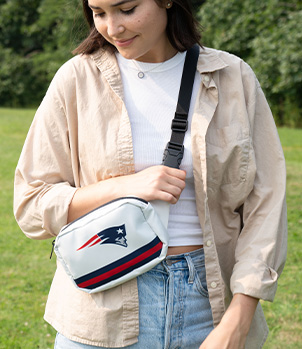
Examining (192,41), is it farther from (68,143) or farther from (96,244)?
(96,244)

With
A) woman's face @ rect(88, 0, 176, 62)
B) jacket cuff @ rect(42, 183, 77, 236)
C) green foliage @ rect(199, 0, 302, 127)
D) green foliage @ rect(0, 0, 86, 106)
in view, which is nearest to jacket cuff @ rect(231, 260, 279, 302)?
jacket cuff @ rect(42, 183, 77, 236)

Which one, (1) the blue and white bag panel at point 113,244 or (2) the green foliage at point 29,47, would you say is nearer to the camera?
(1) the blue and white bag panel at point 113,244

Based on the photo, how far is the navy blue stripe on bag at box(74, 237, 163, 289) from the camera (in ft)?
5.83

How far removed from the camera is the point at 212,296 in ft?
6.24

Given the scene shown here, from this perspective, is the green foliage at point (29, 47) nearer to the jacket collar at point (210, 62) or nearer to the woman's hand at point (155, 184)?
the jacket collar at point (210, 62)

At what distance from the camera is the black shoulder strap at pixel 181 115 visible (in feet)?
6.05

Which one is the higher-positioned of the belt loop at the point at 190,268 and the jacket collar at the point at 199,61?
the jacket collar at the point at 199,61

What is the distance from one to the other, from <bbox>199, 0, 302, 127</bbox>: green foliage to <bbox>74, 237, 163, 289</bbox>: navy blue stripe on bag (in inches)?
643

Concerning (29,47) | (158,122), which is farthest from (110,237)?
(29,47)

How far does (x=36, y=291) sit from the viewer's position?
5223 millimetres

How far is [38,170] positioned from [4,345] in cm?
271

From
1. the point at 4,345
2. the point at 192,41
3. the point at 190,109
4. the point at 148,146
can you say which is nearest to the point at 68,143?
the point at 148,146

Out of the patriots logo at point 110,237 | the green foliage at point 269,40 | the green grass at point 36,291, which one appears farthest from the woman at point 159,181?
the green foliage at point 269,40

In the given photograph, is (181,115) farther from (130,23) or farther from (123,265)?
(123,265)
